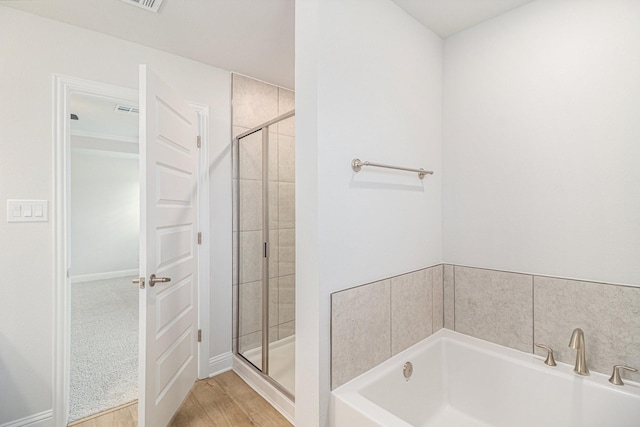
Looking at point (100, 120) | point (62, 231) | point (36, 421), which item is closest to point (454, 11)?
point (62, 231)

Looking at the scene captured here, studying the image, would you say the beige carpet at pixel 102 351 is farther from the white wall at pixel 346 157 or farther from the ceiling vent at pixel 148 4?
the ceiling vent at pixel 148 4

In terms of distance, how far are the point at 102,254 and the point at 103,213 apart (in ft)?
2.55

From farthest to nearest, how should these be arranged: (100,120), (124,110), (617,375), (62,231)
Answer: (100,120) < (124,110) < (62,231) < (617,375)

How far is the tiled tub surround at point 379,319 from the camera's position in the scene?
1.40 m

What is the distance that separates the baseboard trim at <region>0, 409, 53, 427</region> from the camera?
164cm

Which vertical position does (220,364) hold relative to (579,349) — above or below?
below

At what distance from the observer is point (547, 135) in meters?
1.61

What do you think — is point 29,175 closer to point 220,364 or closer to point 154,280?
point 154,280

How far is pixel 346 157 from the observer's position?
4.72 ft

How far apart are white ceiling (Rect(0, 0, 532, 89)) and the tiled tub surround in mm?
1502

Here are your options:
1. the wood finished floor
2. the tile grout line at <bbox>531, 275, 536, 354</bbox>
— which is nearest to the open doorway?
the wood finished floor

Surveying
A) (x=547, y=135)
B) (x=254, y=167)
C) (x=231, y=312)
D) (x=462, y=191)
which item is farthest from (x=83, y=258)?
(x=547, y=135)

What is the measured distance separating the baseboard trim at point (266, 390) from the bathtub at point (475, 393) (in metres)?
0.60

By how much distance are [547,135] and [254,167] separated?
1918mm
